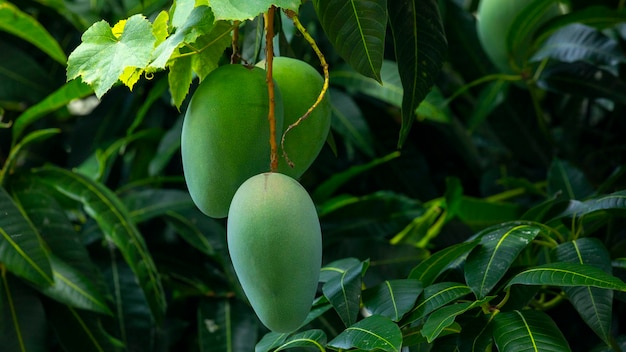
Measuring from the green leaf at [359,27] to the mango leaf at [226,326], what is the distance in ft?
1.88

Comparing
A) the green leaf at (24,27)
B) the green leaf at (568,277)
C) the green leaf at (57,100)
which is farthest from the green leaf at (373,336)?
the green leaf at (24,27)

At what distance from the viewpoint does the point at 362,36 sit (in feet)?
1.84

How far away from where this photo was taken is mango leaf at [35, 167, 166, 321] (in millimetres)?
988

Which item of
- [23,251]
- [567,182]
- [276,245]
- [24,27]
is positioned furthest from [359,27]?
[24,27]

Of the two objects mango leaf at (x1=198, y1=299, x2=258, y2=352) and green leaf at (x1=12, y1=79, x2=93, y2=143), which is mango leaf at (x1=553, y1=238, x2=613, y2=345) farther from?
green leaf at (x1=12, y1=79, x2=93, y2=143)

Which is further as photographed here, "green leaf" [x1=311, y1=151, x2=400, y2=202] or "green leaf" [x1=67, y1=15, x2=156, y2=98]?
"green leaf" [x1=311, y1=151, x2=400, y2=202]

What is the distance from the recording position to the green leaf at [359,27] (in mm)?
559

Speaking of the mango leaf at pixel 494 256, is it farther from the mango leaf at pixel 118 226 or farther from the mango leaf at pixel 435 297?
the mango leaf at pixel 118 226

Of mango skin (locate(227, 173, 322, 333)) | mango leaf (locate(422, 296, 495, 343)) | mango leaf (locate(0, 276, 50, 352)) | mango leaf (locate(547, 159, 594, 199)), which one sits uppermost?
mango skin (locate(227, 173, 322, 333))

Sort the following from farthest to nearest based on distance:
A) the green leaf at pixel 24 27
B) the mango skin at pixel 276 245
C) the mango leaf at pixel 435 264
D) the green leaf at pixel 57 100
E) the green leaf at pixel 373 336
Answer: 1. the green leaf at pixel 24 27
2. the green leaf at pixel 57 100
3. the mango leaf at pixel 435 264
4. the green leaf at pixel 373 336
5. the mango skin at pixel 276 245

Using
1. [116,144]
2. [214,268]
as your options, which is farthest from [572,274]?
[116,144]

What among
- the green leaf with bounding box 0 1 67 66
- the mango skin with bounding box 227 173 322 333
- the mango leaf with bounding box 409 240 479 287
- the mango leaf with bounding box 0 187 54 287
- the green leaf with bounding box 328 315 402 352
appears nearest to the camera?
the mango skin with bounding box 227 173 322 333

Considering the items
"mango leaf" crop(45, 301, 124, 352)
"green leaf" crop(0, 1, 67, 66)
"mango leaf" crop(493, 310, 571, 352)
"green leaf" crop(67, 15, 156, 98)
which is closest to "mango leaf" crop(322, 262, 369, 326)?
"mango leaf" crop(493, 310, 571, 352)

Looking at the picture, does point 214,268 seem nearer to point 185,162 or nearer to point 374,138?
point 374,138
